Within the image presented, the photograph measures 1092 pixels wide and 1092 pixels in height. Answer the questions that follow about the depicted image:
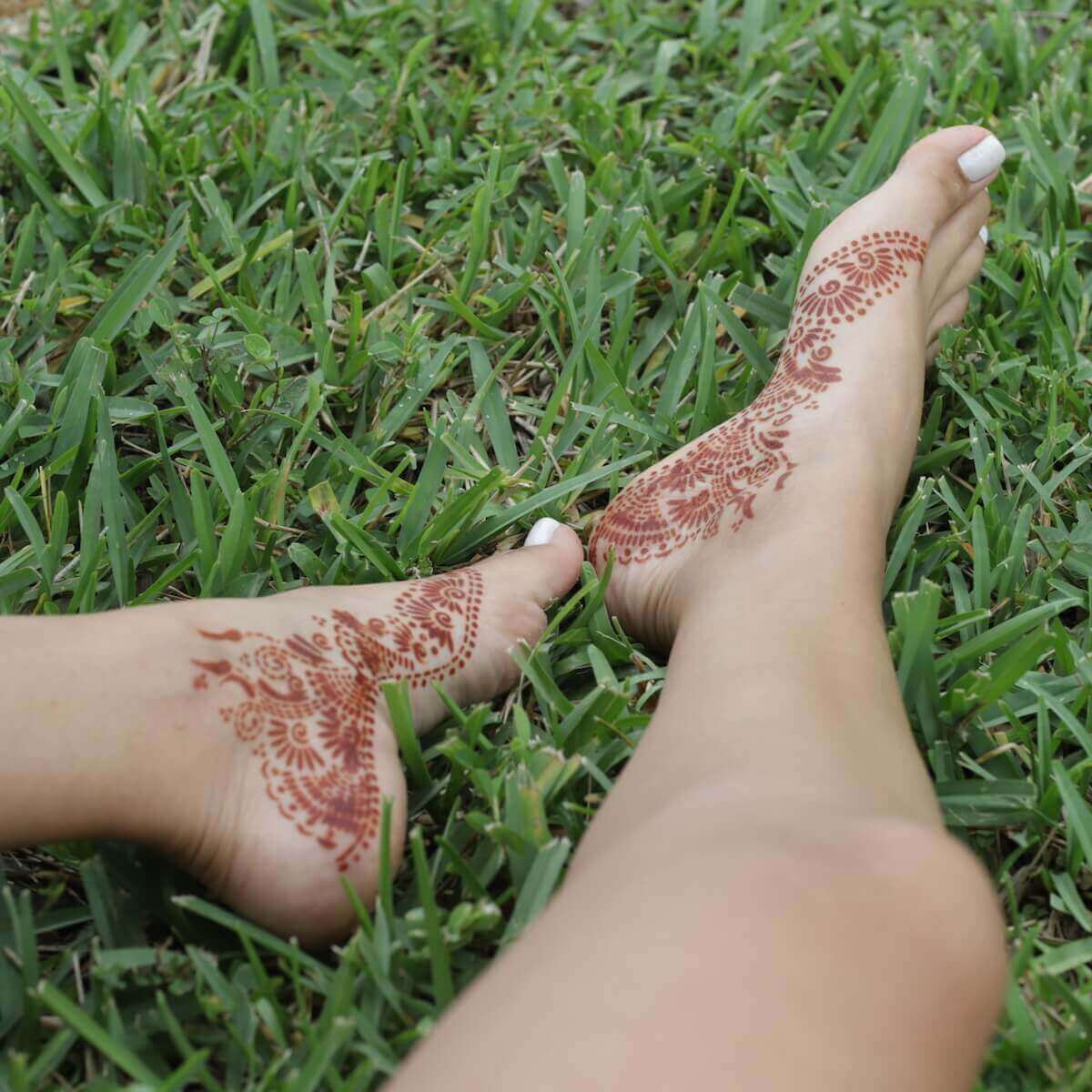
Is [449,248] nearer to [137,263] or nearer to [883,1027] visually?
[137,263]

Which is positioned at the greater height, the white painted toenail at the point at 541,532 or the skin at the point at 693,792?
the skin at the point at 693,792

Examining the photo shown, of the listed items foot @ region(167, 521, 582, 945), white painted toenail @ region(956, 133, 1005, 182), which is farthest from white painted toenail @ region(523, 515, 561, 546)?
white painted toenail @ region(956, 133, 1005, 182)

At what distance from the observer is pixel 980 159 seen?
5.62ft

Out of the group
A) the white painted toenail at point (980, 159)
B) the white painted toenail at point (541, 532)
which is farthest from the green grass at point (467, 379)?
the white painted toenail at point (980, 159)

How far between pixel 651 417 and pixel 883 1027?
101 cm

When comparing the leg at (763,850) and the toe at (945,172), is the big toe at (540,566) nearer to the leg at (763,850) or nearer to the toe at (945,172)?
the leg at (763,850)

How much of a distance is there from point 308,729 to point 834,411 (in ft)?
2.52

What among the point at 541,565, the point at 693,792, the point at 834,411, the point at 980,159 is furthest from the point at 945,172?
the point at 693,792

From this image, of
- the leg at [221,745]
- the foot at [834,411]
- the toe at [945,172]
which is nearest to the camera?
the leg at [221,745]

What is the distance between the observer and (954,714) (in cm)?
124

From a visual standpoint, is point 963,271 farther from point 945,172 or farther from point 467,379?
point 467,379

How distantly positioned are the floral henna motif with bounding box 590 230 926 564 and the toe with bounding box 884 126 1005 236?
0.07m

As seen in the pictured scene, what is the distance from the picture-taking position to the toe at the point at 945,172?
5.43 feet

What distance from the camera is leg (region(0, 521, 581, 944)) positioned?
3.21ft
